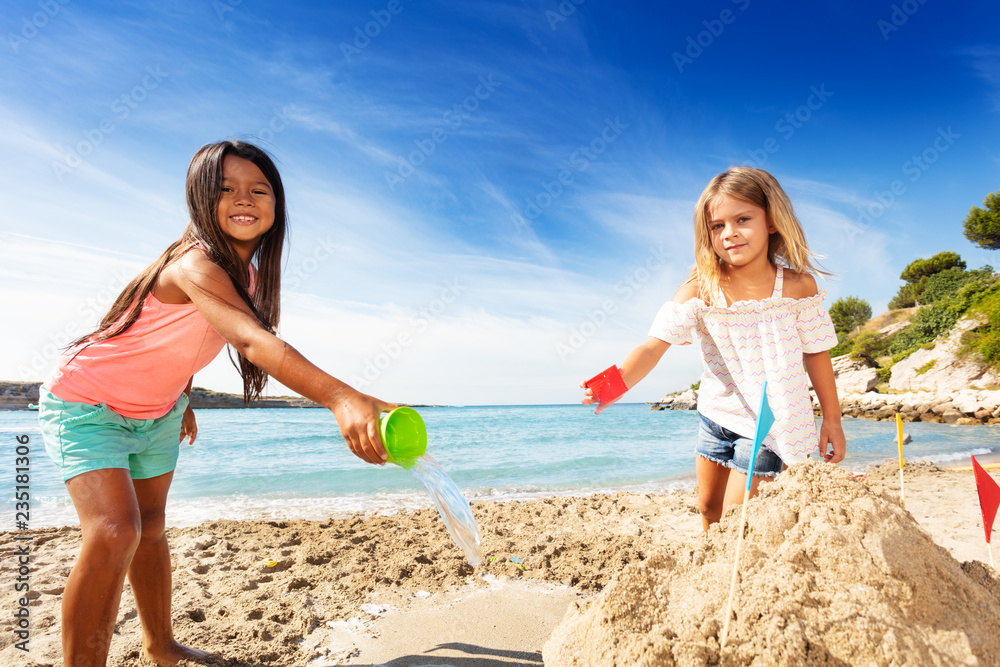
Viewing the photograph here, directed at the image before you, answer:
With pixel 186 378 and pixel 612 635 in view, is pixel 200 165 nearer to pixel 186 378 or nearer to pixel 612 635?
pixel 186 378

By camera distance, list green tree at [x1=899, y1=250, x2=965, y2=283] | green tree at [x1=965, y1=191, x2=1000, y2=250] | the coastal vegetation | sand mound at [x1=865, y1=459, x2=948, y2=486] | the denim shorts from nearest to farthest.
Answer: the denim shorts, sand mound at [x1=865, y1=459, x2=948, y2=486], the coastal vegetation, green tree at [x1=965, y1=191, x2=1000, y2=250], green tree at [x1=899, y1=250, x2=965, y2=283]

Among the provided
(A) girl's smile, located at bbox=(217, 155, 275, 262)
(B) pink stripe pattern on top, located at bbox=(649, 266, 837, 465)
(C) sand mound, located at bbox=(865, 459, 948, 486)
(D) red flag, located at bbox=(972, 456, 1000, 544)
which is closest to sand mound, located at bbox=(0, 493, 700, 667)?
(B) pink stripe pattern on top, located at bbox=(649, 266, 837, 465)

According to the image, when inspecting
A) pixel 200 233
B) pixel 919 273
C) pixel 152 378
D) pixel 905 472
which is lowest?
pixel 905 472

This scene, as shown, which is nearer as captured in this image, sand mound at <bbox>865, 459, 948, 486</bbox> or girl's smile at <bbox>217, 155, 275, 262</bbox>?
girl's smile at <bbox>217, 155, 275, 262</bbox>

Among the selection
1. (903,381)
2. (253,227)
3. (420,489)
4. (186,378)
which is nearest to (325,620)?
(186,378)

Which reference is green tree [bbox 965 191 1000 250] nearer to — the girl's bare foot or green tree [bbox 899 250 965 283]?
green tree [bbox 899 250 965 283]

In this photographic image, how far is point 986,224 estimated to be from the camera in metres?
32.6

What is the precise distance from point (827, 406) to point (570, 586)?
185cm

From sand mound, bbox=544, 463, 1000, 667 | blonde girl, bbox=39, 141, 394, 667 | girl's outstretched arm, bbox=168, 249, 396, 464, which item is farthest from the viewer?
blonde girl, bbox=39, 141, 394, 667

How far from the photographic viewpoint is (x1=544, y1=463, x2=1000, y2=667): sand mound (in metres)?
1.29

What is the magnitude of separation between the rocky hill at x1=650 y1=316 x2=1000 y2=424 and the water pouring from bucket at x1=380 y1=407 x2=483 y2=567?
74.2ft

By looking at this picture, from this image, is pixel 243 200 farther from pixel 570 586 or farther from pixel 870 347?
pixel 870 347

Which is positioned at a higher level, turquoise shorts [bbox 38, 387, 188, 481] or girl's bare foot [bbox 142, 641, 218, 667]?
turquoise shorts [bbox 38, 387, 188, 481]

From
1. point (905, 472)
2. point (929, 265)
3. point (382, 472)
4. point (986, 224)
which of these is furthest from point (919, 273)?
point (382, 472)
